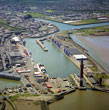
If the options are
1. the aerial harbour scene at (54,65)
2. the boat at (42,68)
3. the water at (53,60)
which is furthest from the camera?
the water at (53,60)

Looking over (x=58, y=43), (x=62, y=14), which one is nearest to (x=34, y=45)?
(x=58, y=43)

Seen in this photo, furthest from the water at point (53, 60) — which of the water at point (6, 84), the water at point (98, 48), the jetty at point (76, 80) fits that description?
the water at point (6, 84)

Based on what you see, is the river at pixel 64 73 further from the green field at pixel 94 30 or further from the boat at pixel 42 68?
the green field at pixel 94 30

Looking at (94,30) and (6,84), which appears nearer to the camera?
(6,84)

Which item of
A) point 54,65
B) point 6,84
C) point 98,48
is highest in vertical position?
point 98,48

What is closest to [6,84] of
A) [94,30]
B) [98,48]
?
[98,48]

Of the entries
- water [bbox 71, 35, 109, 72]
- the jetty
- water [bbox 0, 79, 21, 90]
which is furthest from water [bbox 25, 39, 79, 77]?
water [bbox 0, 79, 21, 90]

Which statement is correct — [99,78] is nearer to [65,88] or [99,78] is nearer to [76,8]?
[65,88]

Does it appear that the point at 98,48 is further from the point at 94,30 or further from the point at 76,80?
the point at 76,80
